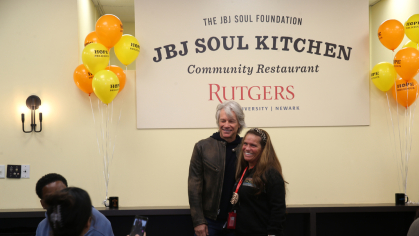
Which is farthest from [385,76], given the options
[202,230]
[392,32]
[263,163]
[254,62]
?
[202,230]

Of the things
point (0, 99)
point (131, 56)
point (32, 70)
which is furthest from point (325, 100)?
point (0, 99)

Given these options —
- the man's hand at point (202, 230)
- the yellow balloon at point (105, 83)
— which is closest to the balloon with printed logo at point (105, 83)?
the yellow balloon at point (105, 83)

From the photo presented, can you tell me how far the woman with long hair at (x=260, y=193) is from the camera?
2105mm

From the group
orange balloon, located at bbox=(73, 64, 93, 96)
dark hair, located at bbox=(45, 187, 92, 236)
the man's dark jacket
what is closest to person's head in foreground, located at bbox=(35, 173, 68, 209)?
dark hair, located at bbox=(45, 187, 92, 236)

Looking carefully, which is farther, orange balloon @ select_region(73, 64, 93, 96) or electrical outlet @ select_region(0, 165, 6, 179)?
electrical outlet @ select_region(0, 165, 6, 179)

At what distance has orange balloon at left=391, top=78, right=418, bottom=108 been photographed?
11.3ft

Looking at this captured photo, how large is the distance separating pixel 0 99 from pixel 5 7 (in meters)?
0.88

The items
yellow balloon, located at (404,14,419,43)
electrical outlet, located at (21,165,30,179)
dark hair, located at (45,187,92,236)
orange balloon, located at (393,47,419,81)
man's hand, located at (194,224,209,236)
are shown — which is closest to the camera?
dark hair, located at (45,187,92,236)

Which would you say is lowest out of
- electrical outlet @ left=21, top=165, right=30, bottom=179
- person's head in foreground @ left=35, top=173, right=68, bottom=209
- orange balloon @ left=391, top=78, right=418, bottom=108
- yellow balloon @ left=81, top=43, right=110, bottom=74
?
electrical outlet @ left=21, top=165, right=30, bottom=179

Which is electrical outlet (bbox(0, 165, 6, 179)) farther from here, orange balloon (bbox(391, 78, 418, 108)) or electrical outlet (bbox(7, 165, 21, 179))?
orange balloon (bbox(391, 78, 418, 108))

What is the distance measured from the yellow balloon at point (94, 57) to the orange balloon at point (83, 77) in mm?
151

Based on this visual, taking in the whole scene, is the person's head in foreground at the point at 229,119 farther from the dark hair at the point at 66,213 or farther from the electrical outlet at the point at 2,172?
the electrical outlet at the point at 2,172

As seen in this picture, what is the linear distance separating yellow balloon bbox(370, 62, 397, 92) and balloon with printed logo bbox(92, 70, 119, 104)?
2.39 metres

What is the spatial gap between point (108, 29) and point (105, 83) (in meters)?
0.47
